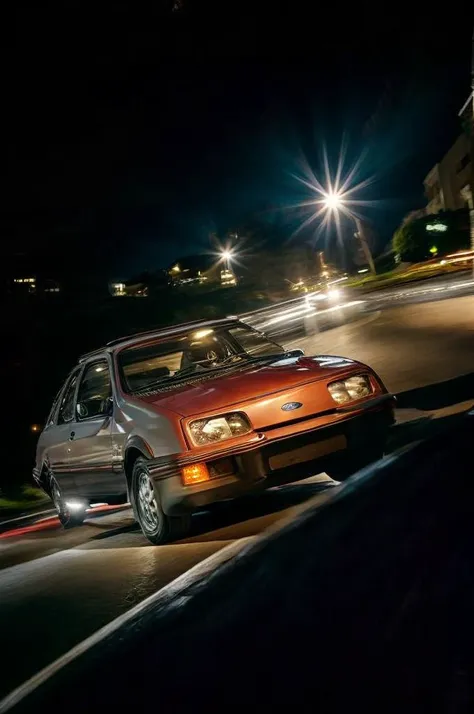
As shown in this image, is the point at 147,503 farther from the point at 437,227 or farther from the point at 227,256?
the point at 227,256

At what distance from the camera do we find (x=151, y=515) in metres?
6.16

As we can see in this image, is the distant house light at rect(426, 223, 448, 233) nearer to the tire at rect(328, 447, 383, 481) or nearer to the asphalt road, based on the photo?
the asphalt road

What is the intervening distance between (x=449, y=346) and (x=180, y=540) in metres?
8.42

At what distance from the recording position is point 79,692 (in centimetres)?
214

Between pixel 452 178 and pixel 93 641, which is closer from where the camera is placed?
pixel 93 641

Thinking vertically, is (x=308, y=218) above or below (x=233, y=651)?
above

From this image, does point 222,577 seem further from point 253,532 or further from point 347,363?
point 347,363

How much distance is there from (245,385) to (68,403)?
3268 mm

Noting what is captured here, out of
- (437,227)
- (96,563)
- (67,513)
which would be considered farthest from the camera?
(437,227)

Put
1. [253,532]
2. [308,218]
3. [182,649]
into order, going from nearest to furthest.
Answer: [182,649] < [253,532] < [308,218]

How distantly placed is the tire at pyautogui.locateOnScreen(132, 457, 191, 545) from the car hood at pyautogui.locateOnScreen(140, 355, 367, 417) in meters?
0.58

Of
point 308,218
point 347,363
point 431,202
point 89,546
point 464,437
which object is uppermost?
point 308,218

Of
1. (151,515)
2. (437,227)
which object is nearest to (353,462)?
(151,515)

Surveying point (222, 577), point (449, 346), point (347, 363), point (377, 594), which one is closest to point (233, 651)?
point (377, 594)
